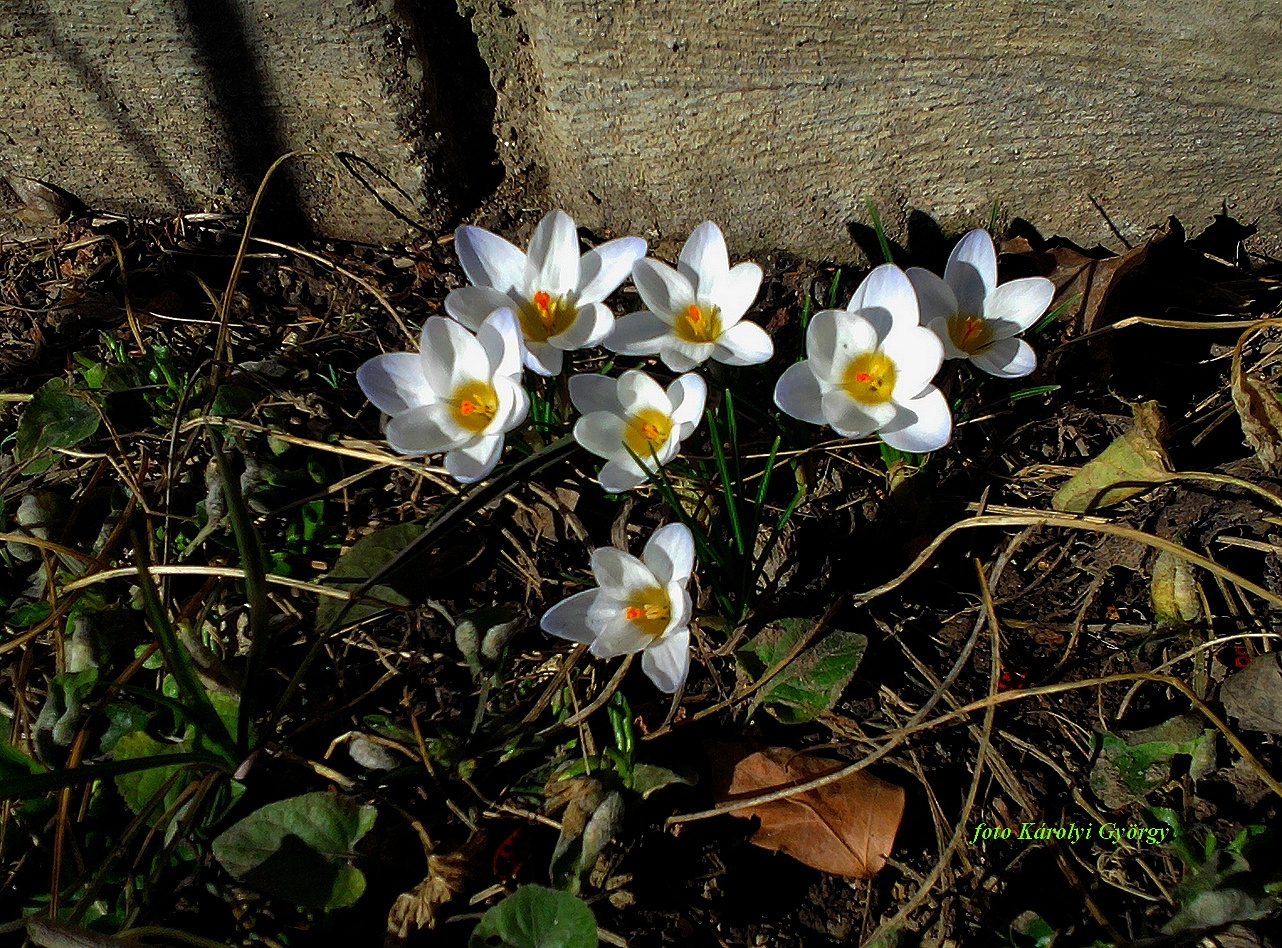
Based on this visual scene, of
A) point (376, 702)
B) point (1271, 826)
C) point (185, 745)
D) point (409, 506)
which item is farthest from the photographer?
point (409, 506)

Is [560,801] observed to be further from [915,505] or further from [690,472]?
[915,505]

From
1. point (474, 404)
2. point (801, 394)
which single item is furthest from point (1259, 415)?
point (474, 404)

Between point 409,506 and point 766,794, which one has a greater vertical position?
point 409,506

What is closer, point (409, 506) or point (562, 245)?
point (562, 245)

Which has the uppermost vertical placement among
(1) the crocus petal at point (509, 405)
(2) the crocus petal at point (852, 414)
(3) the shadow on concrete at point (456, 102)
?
(3) the shadow on concrete at point (456, 102)

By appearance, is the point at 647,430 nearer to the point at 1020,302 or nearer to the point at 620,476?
the point at 620,476

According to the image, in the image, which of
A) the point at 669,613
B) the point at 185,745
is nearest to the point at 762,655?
the point at 669,613

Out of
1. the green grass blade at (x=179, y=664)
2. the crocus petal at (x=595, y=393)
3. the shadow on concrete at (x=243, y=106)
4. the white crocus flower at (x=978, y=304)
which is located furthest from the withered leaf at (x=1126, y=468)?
the shadow on concrete at (x=243, y=106)

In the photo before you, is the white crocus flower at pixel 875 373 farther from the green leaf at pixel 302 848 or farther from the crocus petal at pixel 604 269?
the green leaf at pixel 302 848
